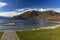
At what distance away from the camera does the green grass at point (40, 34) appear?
7.35 ft

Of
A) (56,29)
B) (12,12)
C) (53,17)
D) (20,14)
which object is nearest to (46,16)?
(53,17)

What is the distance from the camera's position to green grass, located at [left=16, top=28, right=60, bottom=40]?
88.2 inches

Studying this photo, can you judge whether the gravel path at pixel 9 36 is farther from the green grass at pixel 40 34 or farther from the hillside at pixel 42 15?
the hillside at pixel 42 15

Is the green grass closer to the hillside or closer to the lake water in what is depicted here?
the lake water

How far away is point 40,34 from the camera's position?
7.34 feet

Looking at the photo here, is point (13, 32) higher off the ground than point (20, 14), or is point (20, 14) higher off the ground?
point (20, 14)

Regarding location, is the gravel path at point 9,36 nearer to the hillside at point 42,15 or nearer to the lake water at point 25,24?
the lake water at point 25,24

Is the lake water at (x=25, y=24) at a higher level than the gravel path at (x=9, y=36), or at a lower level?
higher

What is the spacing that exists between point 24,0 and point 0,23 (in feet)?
1.94

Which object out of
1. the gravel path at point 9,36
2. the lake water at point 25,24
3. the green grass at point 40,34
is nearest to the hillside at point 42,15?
the lake water at point 25,24

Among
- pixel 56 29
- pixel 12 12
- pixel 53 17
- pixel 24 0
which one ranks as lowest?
pixel 56 29

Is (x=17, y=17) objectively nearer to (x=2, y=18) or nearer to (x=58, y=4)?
(x=2, y=18)

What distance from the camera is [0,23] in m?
2.25

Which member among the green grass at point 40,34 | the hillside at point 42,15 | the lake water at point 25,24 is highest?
the hillside at point 42,15
